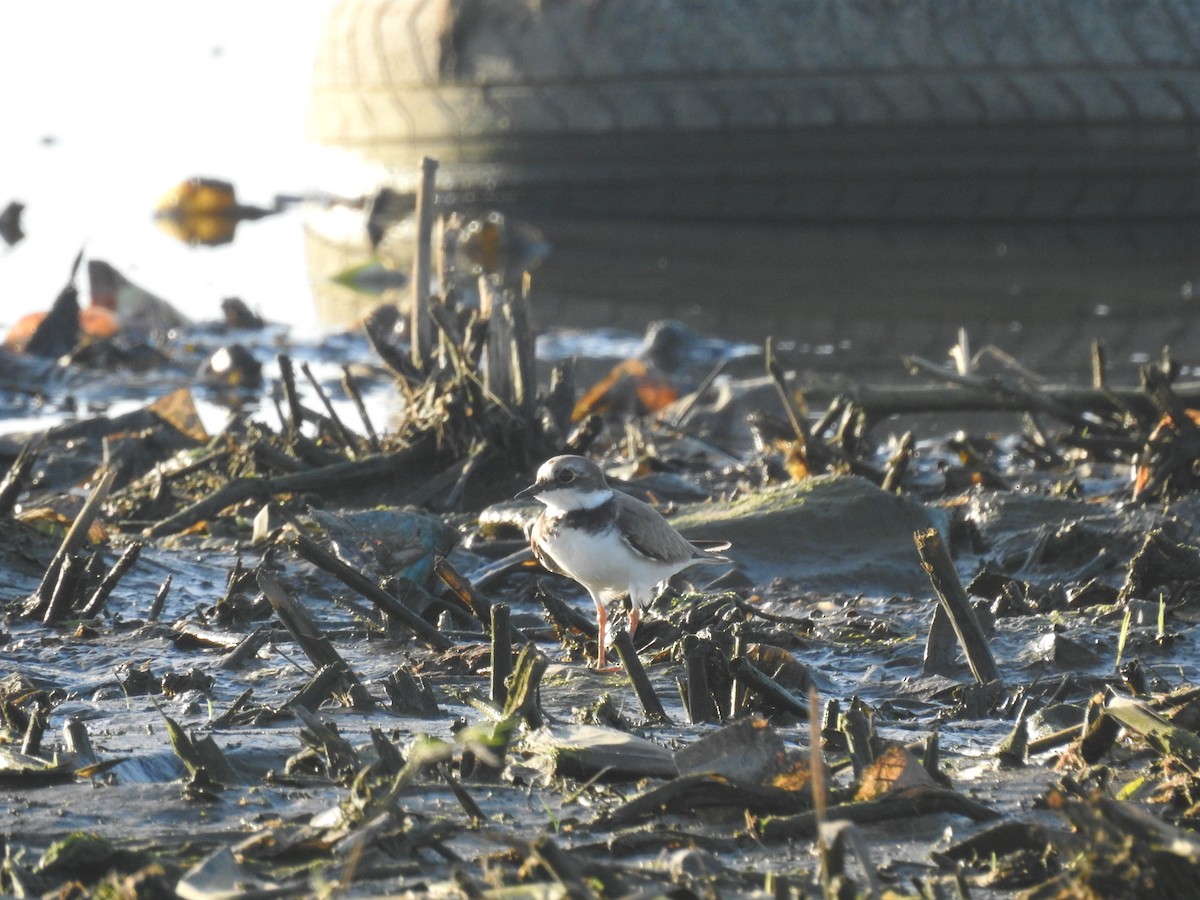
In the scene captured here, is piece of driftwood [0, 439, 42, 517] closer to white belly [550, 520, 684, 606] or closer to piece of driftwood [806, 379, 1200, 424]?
white belly [550, 520, 684, 606]

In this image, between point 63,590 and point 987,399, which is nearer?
point 63,590

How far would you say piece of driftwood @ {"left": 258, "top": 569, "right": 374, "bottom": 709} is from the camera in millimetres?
3113

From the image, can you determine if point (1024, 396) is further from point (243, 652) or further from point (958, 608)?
point (243, 652)

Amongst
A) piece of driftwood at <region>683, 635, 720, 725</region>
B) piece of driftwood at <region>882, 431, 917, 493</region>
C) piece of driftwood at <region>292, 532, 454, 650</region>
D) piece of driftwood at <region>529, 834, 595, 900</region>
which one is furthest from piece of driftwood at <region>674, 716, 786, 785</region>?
piece of driftwood at <region>882, 431, 917, 493</region>

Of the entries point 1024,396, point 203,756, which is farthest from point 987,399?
point 203,756

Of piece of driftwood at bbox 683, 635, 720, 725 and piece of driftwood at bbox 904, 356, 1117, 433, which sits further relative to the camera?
piece of driftwood at bbox 904, 356, 1117, 433

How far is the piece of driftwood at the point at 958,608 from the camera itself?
9.92 feet

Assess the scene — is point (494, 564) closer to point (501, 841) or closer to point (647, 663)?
point (647, 663)

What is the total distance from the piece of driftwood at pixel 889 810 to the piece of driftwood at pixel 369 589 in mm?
1213

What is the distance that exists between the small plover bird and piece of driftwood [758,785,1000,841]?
1332mm

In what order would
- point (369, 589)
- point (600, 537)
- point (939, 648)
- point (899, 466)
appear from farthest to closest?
point (899, 466) < point (600, 537) < point (939, 648) < point (369, 589)

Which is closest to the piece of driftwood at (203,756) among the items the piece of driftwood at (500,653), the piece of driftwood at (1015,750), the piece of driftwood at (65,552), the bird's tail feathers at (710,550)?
the piece of driftwood at (500,653)

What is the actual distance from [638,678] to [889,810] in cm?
65

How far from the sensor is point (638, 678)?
2.96m
